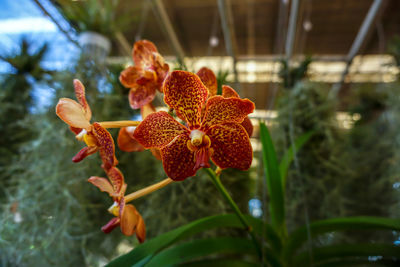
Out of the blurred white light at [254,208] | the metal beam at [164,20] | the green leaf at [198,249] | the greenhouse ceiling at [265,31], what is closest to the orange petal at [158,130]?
the green leaf at [198,249]

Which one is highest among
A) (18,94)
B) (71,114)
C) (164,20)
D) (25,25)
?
(164,20)

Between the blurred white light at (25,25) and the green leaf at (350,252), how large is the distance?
3.09 ft

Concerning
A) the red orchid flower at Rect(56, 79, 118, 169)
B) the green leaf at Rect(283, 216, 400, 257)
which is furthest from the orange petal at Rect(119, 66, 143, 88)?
the green leaf at Rect(283, 216, 400, 257)

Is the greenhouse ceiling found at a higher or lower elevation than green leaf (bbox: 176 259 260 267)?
higher

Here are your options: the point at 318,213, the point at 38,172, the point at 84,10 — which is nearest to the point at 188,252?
the point at 38,172

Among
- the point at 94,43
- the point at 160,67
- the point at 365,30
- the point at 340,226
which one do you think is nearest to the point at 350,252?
the point at 340,226

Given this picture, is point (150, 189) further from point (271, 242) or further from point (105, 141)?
point (271, 242)

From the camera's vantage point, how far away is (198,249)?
49 cm

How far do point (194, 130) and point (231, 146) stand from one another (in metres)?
0.05

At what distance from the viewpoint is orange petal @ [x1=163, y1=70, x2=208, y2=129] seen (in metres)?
0.32

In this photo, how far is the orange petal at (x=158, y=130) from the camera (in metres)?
0.31

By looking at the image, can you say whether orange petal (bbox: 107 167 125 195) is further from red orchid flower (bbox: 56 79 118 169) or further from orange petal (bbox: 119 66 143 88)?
orange petal (bbox: 119 66 143 88)

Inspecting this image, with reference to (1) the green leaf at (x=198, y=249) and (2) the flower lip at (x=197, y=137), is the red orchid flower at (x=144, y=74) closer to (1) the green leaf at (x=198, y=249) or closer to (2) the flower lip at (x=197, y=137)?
(2) the flower lip at (x=197, y=137)

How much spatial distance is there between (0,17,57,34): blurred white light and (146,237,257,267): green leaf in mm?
762
